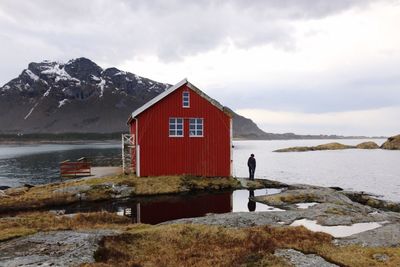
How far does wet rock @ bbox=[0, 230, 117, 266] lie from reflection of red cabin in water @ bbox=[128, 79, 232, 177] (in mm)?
19412

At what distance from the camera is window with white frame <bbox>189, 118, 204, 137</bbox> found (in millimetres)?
39125

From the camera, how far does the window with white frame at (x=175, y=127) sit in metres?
38.7

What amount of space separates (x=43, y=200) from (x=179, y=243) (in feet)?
59.3

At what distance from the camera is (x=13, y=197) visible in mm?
32000

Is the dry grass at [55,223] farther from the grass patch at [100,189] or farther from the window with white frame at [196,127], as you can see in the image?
the window with white frame at [196,127]

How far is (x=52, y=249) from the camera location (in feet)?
53.3

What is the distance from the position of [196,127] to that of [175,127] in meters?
2.14

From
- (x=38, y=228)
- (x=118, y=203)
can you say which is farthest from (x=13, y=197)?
(x=38, y=228)

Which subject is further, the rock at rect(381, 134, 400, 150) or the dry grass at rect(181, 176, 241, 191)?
the rock at rect(381, 134, 400, 150)

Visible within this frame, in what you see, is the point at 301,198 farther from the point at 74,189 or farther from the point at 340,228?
the point at 74,189

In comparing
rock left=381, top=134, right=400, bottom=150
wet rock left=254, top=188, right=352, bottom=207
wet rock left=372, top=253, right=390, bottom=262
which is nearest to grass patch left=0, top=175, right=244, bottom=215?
wet rock left=254, top=188, right=352, bottom=207

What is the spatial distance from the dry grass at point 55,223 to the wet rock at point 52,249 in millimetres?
1158

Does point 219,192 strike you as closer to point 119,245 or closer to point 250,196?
point 250,196

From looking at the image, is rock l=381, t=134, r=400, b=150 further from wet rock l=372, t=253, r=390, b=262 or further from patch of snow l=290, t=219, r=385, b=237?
wet rock l=372, t=253, r=390, b=262
